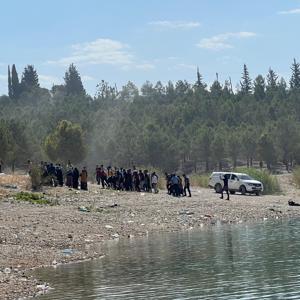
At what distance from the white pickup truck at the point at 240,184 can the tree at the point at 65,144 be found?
837 inches

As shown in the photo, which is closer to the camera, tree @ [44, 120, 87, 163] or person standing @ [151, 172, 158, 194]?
person standing @ [151, 172, 158, 194]

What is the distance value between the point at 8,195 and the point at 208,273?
21268 millimetres

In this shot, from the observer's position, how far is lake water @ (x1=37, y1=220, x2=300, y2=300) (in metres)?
16.1

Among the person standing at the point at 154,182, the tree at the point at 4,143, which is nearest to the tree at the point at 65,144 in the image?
the tree at the point at 4,143

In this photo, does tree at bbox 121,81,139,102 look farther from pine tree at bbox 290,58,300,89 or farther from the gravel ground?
the gravel ground

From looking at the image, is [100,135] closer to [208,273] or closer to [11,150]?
[11,150]

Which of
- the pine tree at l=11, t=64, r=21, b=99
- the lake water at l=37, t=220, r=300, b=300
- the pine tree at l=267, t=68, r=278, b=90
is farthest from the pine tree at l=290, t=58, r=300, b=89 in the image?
the lake water at l=37, t=220, r=300, b=300

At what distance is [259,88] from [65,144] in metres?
79.1

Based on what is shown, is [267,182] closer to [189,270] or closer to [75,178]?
[75,178]

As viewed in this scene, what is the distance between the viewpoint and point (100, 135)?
9338 centimetres

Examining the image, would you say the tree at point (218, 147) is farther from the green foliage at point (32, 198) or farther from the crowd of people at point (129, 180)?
the green foliage at point (32, 198)

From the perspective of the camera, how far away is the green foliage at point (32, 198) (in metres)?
36.8

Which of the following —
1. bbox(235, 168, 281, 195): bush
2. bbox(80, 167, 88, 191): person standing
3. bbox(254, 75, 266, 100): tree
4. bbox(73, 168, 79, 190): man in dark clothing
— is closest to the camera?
bbox(80, 167, 88, 191): person standing

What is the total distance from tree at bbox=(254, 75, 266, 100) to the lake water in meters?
111
